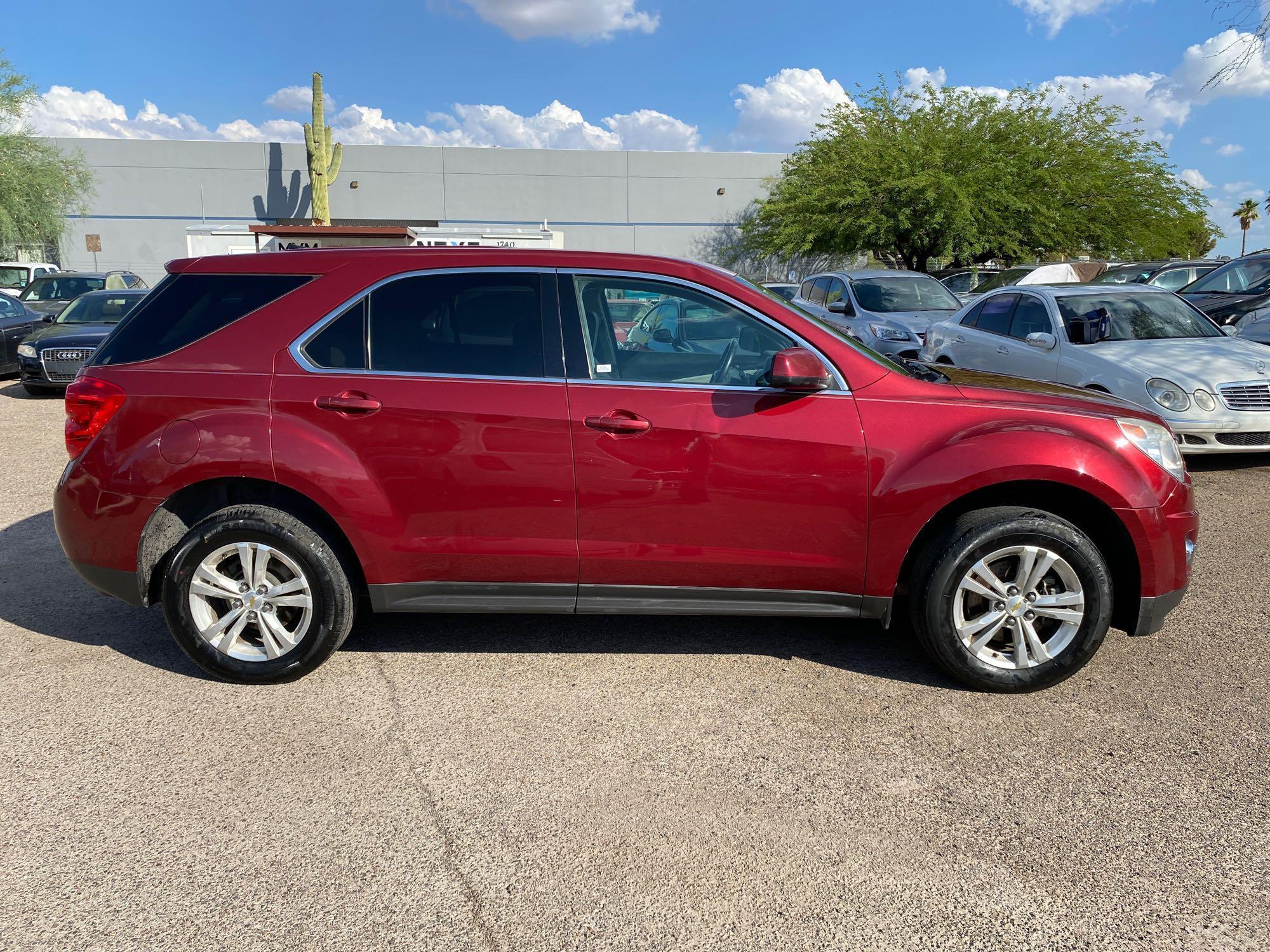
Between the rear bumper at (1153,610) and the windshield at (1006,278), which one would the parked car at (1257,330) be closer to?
the windshield at (1006,278)

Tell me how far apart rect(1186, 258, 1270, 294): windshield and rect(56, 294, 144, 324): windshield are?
54.2 feet

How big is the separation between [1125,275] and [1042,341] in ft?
45.5

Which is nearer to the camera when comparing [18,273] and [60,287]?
[60,287]

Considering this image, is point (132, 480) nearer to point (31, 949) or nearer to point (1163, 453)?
point (31, 949)

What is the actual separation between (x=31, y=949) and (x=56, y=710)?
156 cm

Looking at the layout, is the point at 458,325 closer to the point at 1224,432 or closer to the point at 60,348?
the point at 1224,432

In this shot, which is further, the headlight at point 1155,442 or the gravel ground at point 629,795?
the headlight at point 1155,442

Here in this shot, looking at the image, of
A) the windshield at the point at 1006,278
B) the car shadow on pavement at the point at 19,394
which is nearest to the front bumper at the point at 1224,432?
the windshield at the point at 1006,278

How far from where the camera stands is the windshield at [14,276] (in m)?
21.5

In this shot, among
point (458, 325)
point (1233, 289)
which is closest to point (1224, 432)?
point (458, 325)

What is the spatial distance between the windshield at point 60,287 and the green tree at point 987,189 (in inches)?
792

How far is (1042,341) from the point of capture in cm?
884

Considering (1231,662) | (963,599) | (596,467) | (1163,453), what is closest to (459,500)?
(596,467)

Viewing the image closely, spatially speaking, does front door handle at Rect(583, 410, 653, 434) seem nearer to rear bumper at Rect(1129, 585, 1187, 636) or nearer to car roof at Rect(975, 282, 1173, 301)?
rear bumper at Rect(1129, 585, 1187, 636)
